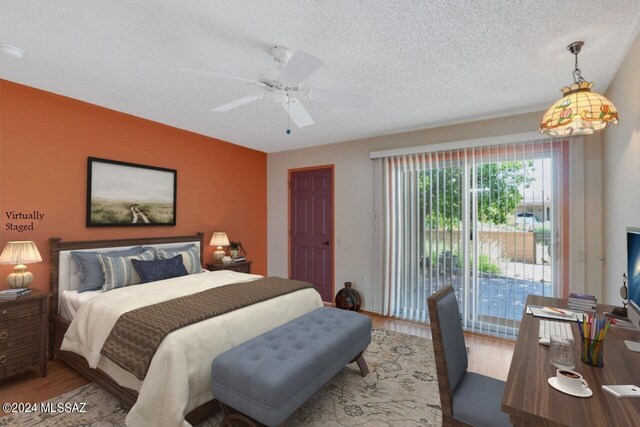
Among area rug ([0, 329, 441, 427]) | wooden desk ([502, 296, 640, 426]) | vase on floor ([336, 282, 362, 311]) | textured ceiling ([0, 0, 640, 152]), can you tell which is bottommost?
area rug ([0, 329, 441, 427])

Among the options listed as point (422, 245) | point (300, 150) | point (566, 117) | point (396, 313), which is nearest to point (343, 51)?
point (566, 117)

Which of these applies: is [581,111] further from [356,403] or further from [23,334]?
[23,334]

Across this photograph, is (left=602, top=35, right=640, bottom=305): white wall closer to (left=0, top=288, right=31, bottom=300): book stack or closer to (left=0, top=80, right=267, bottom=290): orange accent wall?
(left=0, top=80, right=267, bottom=290): orange accent wall

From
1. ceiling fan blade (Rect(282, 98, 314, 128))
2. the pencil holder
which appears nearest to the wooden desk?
the pencil holder

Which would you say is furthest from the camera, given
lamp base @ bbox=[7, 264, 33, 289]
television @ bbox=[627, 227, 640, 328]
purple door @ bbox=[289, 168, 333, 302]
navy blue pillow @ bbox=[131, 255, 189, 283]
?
purple door @ bbox=[289, 168, 333, 302]

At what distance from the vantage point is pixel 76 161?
10.2ft

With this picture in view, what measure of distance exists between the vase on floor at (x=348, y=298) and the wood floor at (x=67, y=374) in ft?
2.80

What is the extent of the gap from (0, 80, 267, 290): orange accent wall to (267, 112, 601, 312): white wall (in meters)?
0.95

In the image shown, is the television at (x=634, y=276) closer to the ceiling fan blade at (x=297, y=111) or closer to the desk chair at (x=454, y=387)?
the desk chair at (x=454, y=387)

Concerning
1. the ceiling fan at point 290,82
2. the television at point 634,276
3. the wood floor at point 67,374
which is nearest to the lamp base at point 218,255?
the wood floor at point 67,374

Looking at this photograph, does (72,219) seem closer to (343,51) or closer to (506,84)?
(343,51)

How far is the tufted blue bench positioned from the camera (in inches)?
65.0

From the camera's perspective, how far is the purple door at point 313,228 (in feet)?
15.7

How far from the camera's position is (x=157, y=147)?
12.5ft
